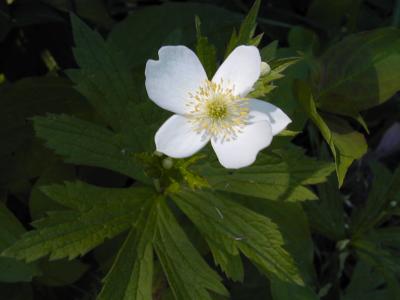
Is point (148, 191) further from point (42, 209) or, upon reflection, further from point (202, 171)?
point (42, 209)

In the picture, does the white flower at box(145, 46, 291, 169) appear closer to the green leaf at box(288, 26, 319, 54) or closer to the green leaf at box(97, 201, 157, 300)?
the green leaf at box(97, 201, 157, 300)

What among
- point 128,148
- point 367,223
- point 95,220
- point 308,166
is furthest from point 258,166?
point 367,223

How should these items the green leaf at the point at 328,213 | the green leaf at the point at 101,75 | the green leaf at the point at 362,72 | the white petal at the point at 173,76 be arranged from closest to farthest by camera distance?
the white petal at the point at 173,76, the green leaf at the point at 101,75, the green leaf at the point at 362,72, the green leaf at the point at 328,213

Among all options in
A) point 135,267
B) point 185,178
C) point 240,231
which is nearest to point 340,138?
point 240,231

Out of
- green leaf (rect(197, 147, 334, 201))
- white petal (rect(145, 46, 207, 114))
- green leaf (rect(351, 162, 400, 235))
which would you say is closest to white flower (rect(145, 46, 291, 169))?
white petal (rect(145, 46, 207, 114))

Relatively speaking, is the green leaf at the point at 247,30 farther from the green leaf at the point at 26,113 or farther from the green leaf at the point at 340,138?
the green leaf at the point at 26,113

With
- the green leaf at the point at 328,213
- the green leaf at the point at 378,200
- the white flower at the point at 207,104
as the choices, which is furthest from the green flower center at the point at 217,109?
the green leaf at the point at 378,200

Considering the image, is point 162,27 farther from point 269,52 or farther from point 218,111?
point 218,111
